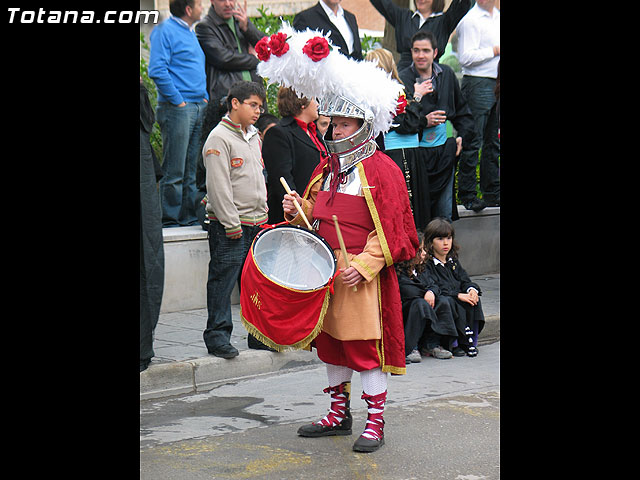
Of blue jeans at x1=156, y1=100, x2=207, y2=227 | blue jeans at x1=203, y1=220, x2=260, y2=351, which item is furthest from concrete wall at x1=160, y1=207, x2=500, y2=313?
blue jeans at x1=203, y1=220, x2=260, y2=351

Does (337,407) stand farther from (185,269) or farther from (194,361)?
(185,269)

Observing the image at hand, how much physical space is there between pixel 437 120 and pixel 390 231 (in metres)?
4.17

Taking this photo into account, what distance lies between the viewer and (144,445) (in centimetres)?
525

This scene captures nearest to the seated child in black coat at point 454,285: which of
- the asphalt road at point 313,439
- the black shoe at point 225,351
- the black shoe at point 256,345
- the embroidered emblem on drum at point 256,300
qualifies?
the asphalt road at point 313,439

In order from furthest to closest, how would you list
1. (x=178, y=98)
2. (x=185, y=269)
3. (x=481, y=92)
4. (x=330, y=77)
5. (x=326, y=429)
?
1. (x=481, y=92)
2. (x=178, y=98)
3. (x=185, y=269)
4. (x=326, y=429)
5. (x=330, y=77)

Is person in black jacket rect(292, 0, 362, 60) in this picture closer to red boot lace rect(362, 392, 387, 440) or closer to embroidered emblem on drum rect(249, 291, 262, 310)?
embroidered emblem on drum rect(249, 291, 262, 310)

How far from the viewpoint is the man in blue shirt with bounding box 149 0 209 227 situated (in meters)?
8.85

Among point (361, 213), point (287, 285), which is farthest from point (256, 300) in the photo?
point (361, 213)

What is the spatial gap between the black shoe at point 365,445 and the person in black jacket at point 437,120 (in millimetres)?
4115

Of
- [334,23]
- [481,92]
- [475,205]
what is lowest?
[475,205]

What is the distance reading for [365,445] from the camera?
502cm
